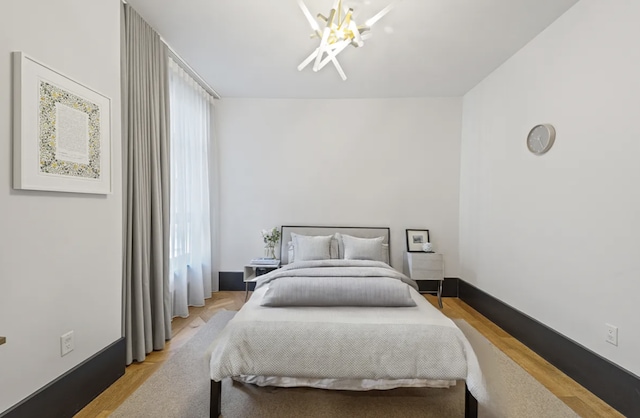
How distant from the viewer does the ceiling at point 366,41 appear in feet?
7.66

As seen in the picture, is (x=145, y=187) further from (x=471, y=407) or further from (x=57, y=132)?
(x=471, y=407)

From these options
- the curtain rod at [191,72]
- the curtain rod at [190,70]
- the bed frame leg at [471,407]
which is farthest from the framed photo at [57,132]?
the bed frame leg at [471,407]

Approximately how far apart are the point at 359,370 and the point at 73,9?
2.67 m

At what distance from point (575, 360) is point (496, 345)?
625mm

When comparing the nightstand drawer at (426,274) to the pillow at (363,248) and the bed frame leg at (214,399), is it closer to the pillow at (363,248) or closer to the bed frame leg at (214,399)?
the pillow at (363,248)

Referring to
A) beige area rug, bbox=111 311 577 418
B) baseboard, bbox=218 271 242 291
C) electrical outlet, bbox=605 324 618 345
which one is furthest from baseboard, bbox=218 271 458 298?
electrical outlet, bbox=605 324 618 345

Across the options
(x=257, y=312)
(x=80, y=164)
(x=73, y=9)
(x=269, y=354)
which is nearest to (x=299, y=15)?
(x=73, y=9)

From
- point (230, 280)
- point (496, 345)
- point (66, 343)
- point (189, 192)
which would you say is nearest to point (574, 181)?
point (496, 345)

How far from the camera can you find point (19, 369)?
150 centimetres

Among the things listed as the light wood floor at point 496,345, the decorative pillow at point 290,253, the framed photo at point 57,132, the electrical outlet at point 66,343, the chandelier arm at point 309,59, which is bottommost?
the light wood floor at point 496,345

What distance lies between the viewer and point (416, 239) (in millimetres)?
4230

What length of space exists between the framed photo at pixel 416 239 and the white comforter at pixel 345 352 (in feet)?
8.13

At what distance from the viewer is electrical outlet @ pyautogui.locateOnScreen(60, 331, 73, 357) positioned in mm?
1736

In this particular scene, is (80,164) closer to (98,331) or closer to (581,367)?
(98,331)
